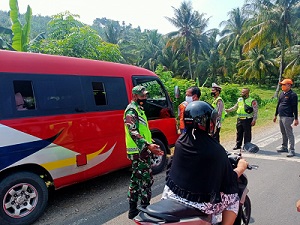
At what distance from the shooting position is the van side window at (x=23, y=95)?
3527mm

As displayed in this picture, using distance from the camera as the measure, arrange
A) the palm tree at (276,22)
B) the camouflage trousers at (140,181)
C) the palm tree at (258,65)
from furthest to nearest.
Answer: the palm tree at (258,65)
the palm tree at (276,22)
the camouflage trousers at (140,181)

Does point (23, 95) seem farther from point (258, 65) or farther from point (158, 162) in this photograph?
point (258, 65)

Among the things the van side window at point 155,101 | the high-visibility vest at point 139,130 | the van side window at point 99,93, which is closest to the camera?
the high-visibility vest at point 139,130

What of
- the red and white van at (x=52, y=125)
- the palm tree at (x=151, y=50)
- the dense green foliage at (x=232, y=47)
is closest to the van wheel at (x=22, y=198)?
the red and white van at (x=52, y=125)

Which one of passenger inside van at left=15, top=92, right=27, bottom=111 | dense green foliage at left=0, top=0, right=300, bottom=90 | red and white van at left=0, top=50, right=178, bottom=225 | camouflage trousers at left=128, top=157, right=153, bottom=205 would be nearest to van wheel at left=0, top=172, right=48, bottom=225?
red and white van at left=0, top=50, right=178, bottom=225

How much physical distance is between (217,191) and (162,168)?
11.3 feet

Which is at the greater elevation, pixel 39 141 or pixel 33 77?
pixel 33 77

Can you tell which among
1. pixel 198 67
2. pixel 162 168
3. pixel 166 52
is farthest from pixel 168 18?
pixel 162 168

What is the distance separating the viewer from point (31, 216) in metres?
3.58

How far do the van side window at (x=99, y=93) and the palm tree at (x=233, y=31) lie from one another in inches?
1348

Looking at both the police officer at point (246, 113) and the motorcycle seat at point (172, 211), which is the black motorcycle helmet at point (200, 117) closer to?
the motorcycle seat at point (172, 211)

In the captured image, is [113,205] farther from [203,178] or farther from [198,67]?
[198,67]

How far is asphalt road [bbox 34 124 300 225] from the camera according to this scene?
12.0 feet

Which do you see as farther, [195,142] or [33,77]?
[33,77]
